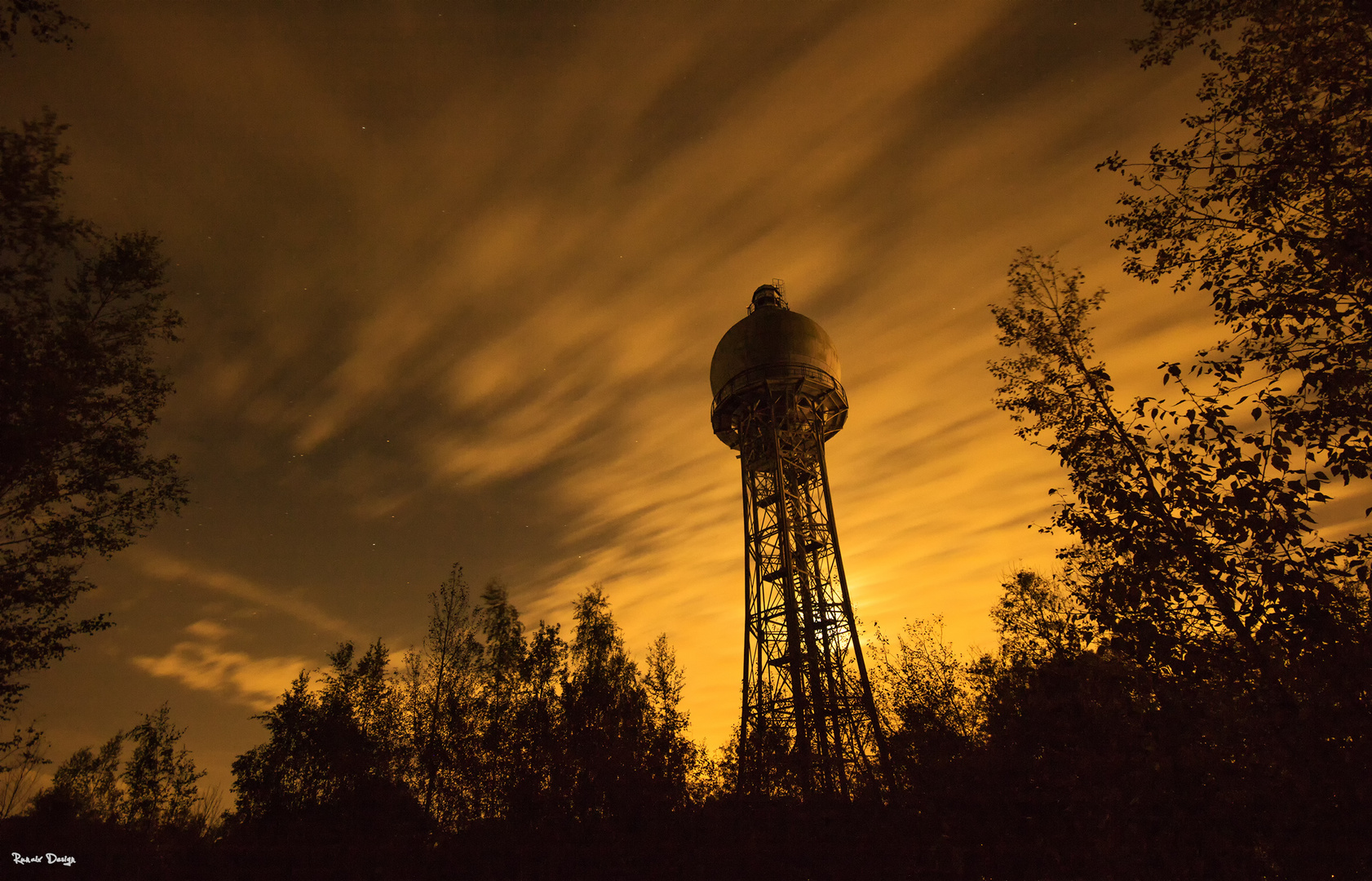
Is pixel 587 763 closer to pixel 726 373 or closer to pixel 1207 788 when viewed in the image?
pixel 1207 788

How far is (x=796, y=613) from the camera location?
2302 centimetres

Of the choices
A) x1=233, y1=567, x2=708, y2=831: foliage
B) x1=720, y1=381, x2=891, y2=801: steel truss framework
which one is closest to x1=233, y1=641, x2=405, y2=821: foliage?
x1=233, y1=567, x2=708, y2=831: foliage

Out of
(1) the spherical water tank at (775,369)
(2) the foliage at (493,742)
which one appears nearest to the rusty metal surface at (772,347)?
(1) the spherical water tank at (775,369)

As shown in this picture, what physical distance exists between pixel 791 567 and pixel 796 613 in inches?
69.3

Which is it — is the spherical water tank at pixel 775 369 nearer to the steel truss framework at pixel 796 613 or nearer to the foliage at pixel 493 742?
the steel truss framework at pixel 796 613

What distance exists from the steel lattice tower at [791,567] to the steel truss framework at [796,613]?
0.05 meters

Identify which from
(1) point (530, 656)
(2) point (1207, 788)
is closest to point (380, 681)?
(1) point (530, 656)

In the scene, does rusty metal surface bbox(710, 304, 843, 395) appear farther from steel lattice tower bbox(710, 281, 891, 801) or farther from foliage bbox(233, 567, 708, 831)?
foliage bbox(233, 567, 708, 831)

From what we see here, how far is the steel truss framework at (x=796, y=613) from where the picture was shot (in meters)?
20.8

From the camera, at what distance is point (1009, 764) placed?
38.6 ft

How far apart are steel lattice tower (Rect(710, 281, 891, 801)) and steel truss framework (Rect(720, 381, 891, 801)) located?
0.05 meters

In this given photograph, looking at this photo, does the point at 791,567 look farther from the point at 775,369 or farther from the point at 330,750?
the point at 330,750

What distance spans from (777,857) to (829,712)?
1003 cm

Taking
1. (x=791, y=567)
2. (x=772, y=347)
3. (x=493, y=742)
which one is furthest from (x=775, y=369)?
(x=493, y=742)
